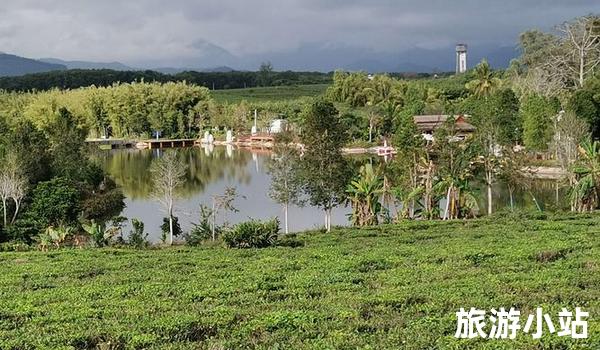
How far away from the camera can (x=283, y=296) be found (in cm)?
955

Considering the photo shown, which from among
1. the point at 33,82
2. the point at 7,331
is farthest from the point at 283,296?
the point at 33,82

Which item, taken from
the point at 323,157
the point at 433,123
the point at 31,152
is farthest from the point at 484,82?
the point at 31,152

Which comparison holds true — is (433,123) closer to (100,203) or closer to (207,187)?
(207,187)

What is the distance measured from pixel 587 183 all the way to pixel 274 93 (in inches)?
4089

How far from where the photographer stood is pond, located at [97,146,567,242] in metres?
29.6

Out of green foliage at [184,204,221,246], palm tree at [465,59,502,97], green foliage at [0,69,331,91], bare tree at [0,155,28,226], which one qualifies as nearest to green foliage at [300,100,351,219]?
green foliage at [184,204,221,246]

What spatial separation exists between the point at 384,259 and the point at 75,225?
54.2 ft

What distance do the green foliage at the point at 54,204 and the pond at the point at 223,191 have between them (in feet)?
7.67

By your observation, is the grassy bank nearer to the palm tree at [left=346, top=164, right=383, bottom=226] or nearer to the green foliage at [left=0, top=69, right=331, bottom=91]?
the palm tree at [left=346, top=164, right=383, bottom=226]

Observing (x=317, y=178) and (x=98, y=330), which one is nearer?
(x=98, y=330)

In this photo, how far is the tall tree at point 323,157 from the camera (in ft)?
78.0

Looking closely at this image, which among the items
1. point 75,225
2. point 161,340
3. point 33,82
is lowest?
point 75,225

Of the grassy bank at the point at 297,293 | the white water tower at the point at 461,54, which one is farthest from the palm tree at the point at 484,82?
the white water tower at the point at 461,54

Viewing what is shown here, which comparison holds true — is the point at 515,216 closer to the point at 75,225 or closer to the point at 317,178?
the point at 317,178
